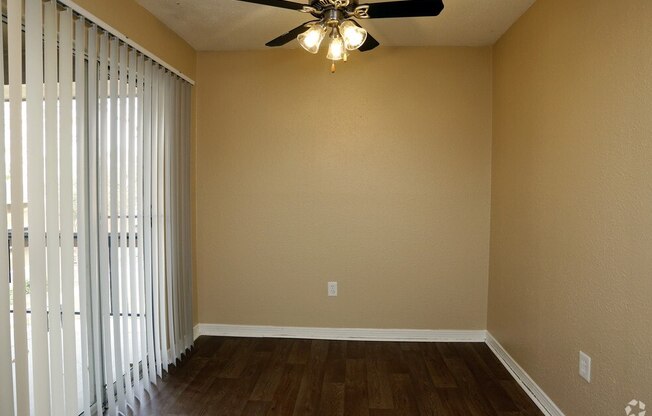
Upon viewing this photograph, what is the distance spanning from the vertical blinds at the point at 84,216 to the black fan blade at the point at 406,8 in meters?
1.49

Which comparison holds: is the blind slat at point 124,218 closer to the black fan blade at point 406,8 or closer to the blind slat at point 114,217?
the blind slat at point 114,217

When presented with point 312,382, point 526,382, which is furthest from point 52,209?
point 526,382

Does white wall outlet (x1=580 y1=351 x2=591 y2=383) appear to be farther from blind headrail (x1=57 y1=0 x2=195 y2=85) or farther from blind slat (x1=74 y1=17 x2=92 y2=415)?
blind headrail (x1=57 y1=0 x2=195 y2=85)

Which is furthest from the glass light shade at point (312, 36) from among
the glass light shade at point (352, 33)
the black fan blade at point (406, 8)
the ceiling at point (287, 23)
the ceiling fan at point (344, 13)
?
the ceiling at point (287, 23)

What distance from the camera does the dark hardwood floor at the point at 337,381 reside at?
2217mm

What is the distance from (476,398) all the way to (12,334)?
250 cm

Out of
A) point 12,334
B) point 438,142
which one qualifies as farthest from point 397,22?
point 12,334

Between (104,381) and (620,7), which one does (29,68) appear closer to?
(104,381)

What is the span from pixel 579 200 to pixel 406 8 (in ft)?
4.28

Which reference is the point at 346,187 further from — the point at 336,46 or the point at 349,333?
the point at 336,46

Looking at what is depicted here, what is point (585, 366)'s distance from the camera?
186 centimetres

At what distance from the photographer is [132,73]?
2.29 metres

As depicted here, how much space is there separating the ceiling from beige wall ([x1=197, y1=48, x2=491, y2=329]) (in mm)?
174

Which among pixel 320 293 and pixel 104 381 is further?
pixel 320 293
